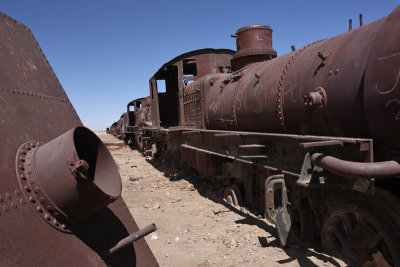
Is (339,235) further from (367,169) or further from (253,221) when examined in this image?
(253,221)

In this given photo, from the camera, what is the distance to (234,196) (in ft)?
19.2

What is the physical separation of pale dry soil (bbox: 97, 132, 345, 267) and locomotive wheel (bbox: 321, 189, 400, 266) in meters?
0.28

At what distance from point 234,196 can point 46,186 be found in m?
4.50

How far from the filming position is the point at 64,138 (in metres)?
1.76

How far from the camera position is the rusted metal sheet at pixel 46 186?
164cm

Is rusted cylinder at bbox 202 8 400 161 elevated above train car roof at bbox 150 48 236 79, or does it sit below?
below

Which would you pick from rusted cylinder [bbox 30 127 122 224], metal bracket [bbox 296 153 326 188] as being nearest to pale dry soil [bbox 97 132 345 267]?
metal bracket [bbox 296 153 326 188]

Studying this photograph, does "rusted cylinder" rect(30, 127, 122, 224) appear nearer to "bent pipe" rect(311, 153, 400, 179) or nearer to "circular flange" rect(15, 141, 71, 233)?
"circular flange" rect(15, 141, 71, 233)

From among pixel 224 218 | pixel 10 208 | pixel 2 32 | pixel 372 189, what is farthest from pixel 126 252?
pixel 224 218

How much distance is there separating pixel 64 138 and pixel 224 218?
4.11 metres

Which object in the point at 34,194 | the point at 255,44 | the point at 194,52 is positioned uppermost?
the point at 194,52

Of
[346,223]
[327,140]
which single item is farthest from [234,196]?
[327,140]

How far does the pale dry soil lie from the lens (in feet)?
12.4

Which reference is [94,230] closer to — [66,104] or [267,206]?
[66,104]
